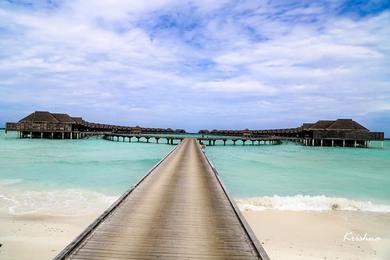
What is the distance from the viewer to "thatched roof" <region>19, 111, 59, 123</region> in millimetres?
49875

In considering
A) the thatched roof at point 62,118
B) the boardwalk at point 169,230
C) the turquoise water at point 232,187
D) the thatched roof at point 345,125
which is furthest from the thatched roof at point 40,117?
the boardwalk at point 169,230

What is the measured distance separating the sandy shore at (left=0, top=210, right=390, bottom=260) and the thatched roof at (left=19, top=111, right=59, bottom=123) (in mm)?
44288

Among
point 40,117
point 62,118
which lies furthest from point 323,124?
point 40,117

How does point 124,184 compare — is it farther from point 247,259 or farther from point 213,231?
point 247,259

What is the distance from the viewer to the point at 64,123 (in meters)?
50.7

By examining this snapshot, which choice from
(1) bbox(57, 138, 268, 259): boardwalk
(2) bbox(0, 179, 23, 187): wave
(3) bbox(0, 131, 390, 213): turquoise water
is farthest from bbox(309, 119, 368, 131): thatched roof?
(1) bbox(57, 138, 268, 259): boardwalk

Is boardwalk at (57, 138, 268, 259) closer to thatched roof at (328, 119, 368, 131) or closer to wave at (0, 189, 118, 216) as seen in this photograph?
wave at (0, 189, 118, 216)

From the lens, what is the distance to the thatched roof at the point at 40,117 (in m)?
49.9

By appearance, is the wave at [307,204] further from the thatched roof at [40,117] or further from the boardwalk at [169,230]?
the thatched roof at [40,117]

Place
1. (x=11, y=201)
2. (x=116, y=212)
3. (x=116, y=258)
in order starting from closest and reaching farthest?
(x=116, y=258) < (x=116, y=212) < (x=11, y=201)

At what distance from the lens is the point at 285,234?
8133 millimetres

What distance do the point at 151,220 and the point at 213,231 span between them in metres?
1.29

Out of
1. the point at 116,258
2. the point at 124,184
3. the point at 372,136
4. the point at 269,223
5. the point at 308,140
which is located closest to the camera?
the point at 116,258

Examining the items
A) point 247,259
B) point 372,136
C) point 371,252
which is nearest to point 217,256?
point 247,259
